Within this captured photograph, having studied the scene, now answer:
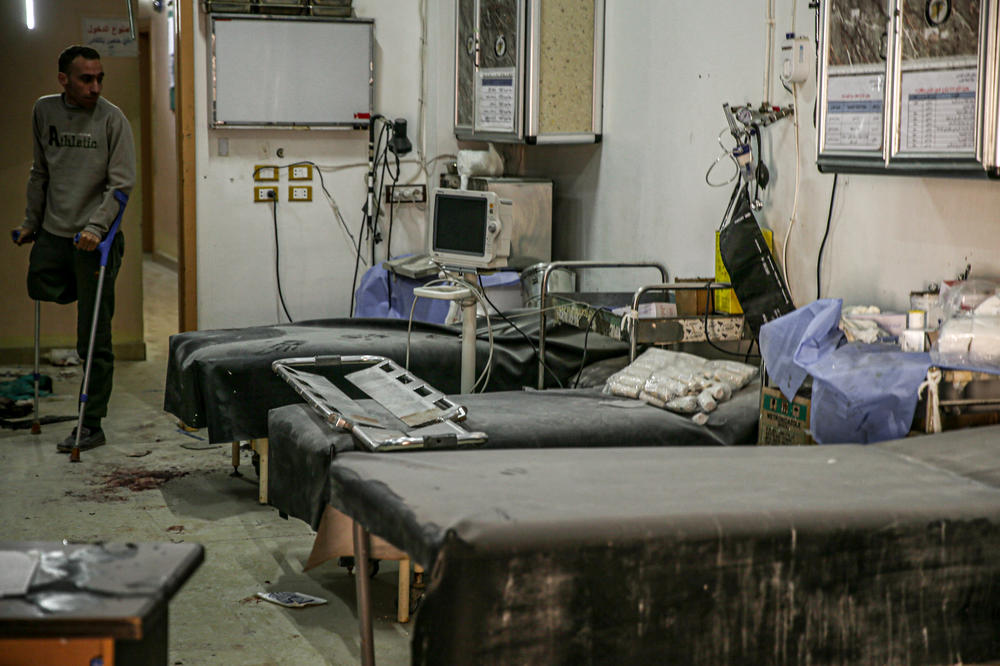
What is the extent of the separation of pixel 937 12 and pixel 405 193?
13.2 ft

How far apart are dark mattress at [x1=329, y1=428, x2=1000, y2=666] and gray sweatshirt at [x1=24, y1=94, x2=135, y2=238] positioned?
3007 millimetres

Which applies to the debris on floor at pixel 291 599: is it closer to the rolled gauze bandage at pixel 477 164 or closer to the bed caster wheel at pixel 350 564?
the bed caster wheel at pixel 350 564

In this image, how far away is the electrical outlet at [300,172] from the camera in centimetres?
638

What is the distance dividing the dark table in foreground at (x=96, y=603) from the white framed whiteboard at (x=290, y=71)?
480 centimetres

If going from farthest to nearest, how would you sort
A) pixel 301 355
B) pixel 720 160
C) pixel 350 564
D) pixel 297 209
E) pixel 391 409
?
pixel 297 209, pixel 720 160, pixel 301 355, pixel 350 564, pixel 391 409

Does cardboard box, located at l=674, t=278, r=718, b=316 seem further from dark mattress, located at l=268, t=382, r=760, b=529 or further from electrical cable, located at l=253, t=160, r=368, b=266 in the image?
electrical cable, located at l=253, t=160, r=368, b=266

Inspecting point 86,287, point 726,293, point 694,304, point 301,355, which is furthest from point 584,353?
point 86,287

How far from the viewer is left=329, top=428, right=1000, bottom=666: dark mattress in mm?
2041

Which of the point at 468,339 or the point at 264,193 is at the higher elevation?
the point at 264,193

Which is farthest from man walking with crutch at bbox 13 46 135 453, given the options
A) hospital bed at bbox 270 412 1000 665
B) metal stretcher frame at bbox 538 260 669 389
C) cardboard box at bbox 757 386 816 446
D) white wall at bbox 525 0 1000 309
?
cardboard box at bbox 757 386 816 446

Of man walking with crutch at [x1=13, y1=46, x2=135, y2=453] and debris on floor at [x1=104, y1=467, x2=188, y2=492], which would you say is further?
man walking with crutch at [x1=13, y1=46, x2=135, y2=453]

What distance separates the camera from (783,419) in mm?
3166

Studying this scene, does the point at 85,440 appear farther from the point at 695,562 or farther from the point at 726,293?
the point at 695,562

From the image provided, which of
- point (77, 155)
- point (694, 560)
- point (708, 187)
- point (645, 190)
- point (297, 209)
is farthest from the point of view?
point (297, 209)
